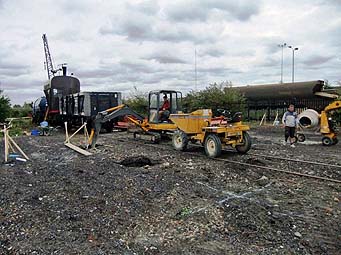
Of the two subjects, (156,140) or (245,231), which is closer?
(245,231)

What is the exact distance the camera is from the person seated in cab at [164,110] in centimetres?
1367

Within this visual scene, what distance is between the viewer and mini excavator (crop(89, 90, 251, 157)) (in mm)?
10180

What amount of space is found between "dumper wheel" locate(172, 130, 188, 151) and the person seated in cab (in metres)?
2.03

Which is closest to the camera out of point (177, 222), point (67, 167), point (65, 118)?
point (177, 222)

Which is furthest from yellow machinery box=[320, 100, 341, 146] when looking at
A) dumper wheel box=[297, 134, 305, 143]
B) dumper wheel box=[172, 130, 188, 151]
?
dumper wheel box=[172, 130, 188, 151]

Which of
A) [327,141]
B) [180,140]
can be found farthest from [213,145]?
[327,141]

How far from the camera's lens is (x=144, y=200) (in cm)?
581

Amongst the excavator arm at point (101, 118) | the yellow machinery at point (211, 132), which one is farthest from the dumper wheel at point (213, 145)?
the excavator arm at point (101, 118)

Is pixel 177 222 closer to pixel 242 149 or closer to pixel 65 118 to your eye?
pixel 242 149

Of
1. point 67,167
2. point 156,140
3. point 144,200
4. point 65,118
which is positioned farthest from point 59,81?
point 144,200

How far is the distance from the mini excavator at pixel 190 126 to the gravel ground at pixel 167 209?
1299 millimetres

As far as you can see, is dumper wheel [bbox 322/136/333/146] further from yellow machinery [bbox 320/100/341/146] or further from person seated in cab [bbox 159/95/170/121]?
person seated in cab [bbox 159/95/170/121]

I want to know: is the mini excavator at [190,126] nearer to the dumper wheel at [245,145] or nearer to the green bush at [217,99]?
the dumper wheel at [245,145]

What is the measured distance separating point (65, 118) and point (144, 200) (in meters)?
17.5
